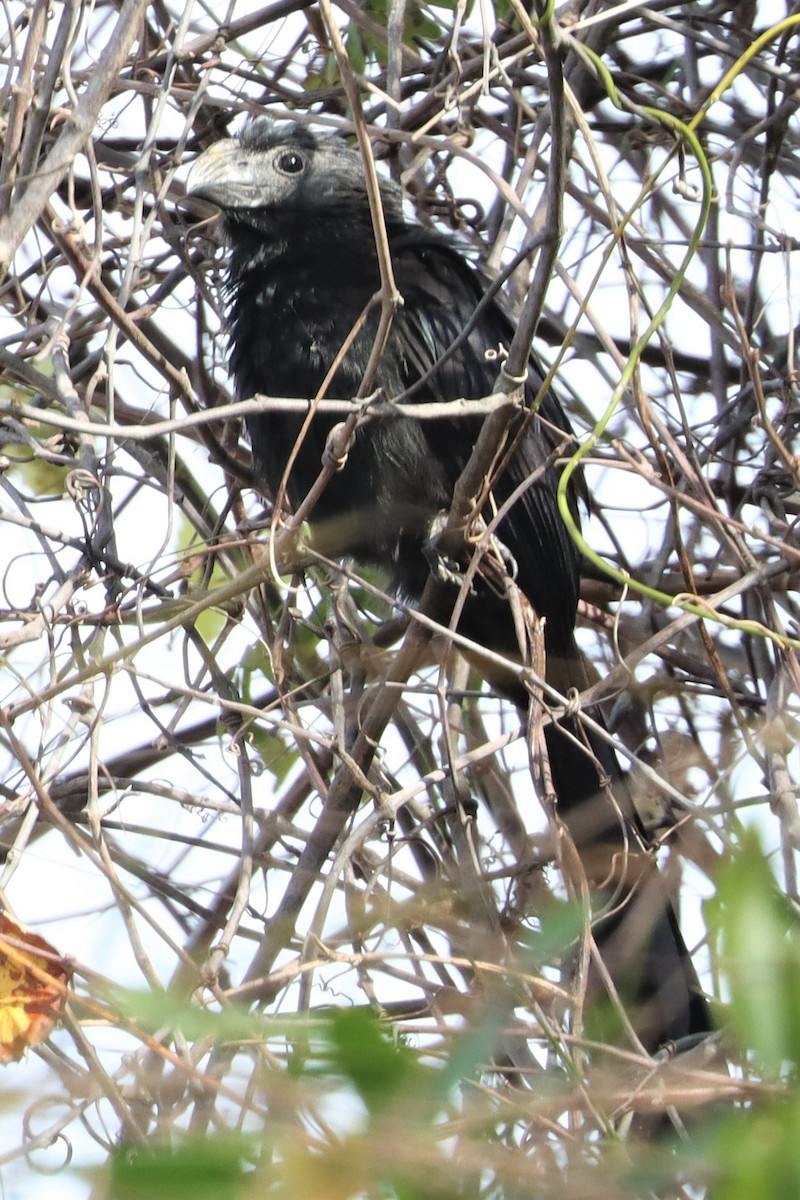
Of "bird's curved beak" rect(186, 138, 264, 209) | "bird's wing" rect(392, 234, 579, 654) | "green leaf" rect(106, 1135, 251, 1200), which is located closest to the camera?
"green leaf" rect(106, 1135, 251, 1200)

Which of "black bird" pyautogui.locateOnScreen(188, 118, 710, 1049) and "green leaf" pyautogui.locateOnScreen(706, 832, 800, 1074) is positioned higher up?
"black bird" pyautogui.locateOnScreen(188, 118, 710, 1049)

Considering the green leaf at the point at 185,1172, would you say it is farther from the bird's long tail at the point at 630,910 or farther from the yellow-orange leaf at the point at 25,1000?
the bird's long tail at the point at 630,910

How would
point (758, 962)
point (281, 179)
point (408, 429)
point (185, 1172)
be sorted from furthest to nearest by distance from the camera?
point (281, 179)
point (408, 429)
point (758, 962)
point (185, 1172)

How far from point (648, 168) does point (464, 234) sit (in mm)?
464

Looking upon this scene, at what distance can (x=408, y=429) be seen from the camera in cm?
279

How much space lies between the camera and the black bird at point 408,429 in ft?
8.86

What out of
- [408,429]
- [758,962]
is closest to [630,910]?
[408,429]

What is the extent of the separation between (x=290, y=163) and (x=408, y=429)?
0.87 meters

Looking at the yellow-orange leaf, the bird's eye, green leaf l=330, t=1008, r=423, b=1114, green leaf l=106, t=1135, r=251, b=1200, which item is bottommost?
green leaf l=106, t=1135, r=251, b=1200

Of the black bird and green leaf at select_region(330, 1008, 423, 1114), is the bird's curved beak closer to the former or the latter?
the black bird

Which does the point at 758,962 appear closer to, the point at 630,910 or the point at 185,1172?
the point at 185,1172

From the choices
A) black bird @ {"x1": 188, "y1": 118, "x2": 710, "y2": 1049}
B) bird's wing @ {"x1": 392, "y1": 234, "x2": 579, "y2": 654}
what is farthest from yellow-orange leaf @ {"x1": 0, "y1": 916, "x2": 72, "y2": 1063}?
bird's wing @ {"x1": 392, "y1": 234, "x2": 579, "y2": 654}

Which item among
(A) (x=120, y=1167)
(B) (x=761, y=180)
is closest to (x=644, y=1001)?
(B) (x=761, y=180)

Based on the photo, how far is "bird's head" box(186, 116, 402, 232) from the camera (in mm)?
3025
